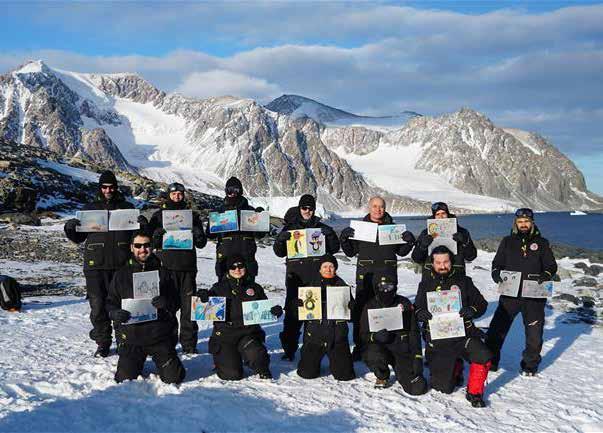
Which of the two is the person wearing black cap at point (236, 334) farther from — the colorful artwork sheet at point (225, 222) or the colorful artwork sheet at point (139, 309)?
the colorful artwork sheet at point (225, 222)

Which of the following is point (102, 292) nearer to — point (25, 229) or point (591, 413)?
point (591, 413)

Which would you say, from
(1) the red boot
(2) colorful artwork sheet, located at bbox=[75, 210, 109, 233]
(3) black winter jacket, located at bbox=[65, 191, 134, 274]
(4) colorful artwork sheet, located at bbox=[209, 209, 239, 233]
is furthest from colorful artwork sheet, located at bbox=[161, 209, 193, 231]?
(1) the red boot

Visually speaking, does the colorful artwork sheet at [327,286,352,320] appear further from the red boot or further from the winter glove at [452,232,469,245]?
the winter glove at [452,232,469,245]

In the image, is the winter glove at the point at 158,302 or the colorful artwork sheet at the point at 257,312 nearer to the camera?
the winter glove at the point at 158,302

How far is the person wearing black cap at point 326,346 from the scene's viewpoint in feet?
27.7

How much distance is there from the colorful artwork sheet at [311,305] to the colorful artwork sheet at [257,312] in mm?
527

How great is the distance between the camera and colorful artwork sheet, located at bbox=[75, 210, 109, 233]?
9.03 m

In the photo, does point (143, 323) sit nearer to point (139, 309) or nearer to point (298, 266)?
point (139, 309)

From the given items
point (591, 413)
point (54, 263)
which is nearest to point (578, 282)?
point (591, 413)

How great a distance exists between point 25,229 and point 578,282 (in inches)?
1034

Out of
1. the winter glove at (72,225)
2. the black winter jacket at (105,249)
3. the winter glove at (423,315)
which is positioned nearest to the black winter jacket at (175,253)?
the black winter jacket at (105,249)

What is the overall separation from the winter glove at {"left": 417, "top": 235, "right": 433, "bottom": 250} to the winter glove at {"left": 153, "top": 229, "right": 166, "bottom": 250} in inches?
170

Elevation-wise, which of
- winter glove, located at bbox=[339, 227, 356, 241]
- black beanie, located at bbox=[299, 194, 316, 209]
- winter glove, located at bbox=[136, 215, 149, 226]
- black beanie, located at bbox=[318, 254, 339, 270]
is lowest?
black beanie, located at bbox=[318, 254, 339, 270]

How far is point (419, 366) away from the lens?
8.09 meters
